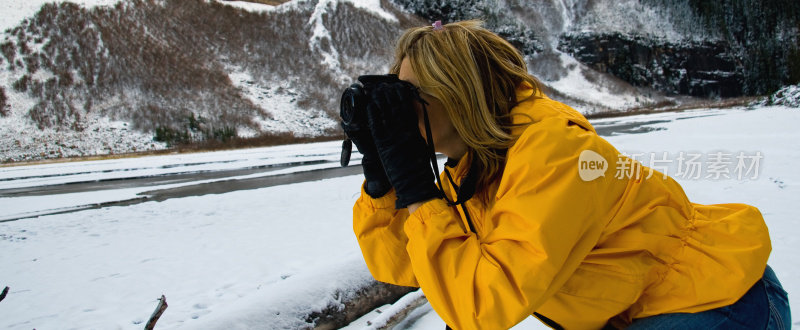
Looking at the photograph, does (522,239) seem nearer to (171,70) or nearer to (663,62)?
(171,70)

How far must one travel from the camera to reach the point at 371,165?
1491 mm

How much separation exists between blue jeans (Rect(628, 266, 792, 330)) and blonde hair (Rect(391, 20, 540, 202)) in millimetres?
637

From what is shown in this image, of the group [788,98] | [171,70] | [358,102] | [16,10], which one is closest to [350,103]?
Result: [358,102]

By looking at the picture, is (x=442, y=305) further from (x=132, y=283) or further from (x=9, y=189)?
(x=9, y=189)

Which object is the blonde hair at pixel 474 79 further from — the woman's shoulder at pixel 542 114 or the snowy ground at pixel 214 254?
the snowy ground at pixel 214 254

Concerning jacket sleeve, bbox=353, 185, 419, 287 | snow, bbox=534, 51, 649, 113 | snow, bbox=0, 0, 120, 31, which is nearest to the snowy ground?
jacket sleeve, bbox=353, 185, 419, 287

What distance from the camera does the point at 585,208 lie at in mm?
1067

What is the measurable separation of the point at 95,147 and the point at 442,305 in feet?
95.2

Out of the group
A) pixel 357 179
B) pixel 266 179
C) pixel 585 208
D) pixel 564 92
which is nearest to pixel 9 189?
pixel 266 179

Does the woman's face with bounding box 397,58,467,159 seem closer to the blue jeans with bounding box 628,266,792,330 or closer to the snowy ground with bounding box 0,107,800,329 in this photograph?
the blue jeans with bounding box 628,266,792,330

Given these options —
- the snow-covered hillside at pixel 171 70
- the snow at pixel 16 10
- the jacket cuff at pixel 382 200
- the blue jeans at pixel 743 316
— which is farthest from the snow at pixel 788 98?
the snow at pixel 16 10

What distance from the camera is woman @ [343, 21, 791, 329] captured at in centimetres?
106

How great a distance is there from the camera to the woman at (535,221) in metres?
1.06

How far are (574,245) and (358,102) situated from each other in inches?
27.2
